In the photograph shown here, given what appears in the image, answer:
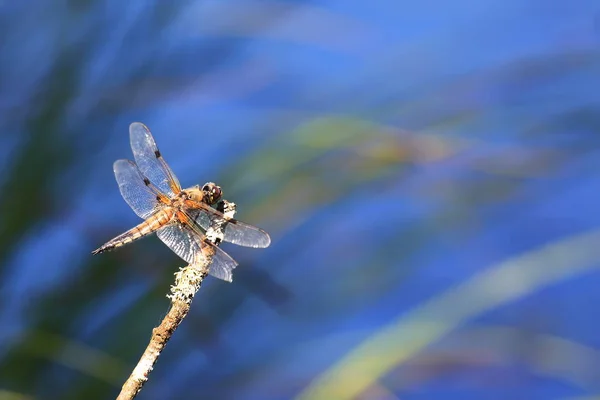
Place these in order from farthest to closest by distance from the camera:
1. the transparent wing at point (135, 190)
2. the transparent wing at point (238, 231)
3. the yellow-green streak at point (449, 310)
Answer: the yellow-green streak at point (449, 310)
the transparent wing at point (135, 190)
the transparent wing at point (238, 231)

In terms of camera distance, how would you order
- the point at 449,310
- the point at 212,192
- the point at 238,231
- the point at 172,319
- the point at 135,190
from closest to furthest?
the point at 172,319
the point at 212,192
the point at 238,231
the point at 135,190
the point at 449,310

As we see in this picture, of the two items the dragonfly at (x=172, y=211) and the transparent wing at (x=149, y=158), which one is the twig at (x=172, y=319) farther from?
the transparent wing at (x=149, y=158)

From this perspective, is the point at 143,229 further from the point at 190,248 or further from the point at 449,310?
the point at 449,310

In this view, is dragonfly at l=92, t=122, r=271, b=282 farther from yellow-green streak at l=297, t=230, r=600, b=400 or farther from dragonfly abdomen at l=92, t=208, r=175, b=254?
yellow-green streak at l=297, t=230, r=600, b=400

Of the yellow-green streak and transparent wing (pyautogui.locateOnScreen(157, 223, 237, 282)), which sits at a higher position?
the yellow-green streak

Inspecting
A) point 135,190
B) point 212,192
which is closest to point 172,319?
point 212,192

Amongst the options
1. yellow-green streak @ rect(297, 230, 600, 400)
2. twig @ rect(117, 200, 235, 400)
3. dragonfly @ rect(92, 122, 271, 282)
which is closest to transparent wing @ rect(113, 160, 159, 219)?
dragonfly @ rect(92, 122, 271, 282)

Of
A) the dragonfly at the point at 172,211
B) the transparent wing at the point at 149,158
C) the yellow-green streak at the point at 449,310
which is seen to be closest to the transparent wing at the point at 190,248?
the dragonfly at the point at 172,211
